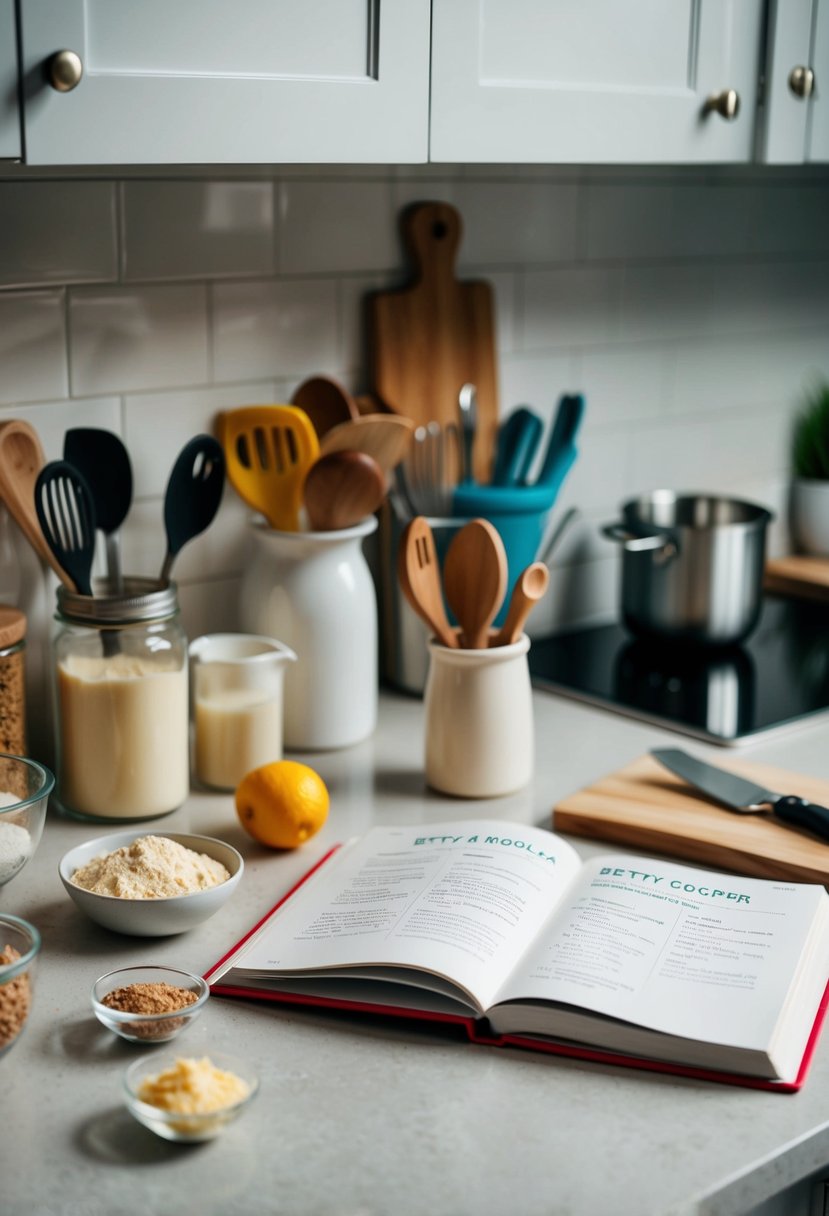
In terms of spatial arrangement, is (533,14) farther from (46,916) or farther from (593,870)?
(46,916)

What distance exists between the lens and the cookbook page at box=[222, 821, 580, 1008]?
3.28ft

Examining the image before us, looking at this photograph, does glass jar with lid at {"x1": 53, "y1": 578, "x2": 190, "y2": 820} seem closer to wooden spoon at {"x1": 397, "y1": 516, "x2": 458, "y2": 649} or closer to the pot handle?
wooden spoon at {"x1": 397, "y1": 516, "x2": 458, "y2": 649}

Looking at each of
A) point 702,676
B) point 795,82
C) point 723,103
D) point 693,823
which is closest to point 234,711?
point 693,823

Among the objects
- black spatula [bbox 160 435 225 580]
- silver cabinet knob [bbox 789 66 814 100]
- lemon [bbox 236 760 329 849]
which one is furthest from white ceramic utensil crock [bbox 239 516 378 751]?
silver cabinet knob [bbox 789 66 814 100]

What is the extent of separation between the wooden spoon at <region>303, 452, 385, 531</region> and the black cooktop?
1.39 ft

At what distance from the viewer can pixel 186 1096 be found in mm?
845

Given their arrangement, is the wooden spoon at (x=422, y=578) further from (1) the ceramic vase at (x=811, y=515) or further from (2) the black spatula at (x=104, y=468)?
(1) the ceramic vase at (x=811, y=515)

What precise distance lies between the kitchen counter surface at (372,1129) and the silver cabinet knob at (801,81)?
104cm

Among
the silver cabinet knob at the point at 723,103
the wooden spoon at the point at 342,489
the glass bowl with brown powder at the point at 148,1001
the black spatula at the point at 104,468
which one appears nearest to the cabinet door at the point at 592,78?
the silver cabinet knob at the point at 723,103

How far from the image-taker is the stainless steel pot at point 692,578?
1.76 meters

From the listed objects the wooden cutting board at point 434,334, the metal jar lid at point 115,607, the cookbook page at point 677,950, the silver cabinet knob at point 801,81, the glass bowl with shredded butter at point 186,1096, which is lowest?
the glass bowl with shredded butter at point 186,1096

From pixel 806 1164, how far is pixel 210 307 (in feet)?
3.42

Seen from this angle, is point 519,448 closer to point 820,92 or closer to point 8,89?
point 820,92

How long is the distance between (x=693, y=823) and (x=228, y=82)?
2.49ft
